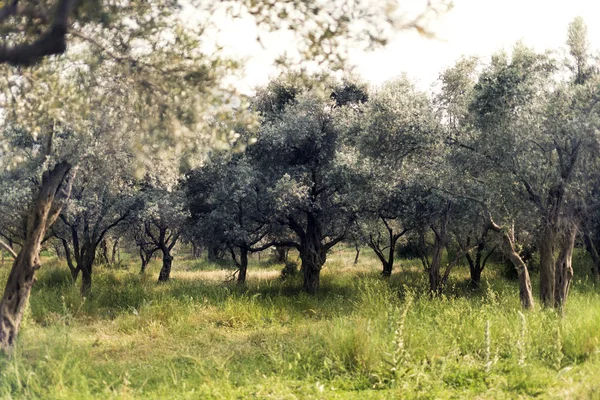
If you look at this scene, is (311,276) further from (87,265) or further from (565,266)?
(565,266)

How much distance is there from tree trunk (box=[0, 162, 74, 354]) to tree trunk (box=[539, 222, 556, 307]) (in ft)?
37.5

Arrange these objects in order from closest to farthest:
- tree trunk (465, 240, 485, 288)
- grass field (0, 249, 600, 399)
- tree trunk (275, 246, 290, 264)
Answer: grass field (0, 249, 600, 399) → tree trunk (465, 240, 485, 288) → tree trunk (275, 246, 290, 264)

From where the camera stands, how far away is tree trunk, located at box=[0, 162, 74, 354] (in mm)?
9547

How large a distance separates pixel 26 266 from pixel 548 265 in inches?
474

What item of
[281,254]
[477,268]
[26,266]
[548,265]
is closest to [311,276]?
[477,268]

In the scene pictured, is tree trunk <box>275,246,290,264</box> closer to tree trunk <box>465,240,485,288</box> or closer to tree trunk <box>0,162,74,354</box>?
tree trunk <box>465,240,485,288</box>

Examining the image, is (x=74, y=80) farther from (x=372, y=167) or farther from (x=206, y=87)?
(x=372, y=167)

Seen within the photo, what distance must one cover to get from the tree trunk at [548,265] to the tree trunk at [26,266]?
37.5ft

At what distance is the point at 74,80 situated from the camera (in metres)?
9.80

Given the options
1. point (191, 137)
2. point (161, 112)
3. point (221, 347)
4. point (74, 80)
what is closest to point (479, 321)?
point (221, 347)

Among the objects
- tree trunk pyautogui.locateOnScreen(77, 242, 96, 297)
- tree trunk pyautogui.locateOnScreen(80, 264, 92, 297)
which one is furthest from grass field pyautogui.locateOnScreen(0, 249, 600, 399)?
tree trunk pyautogui.locateOnScreen(77, 242, 96, 297)

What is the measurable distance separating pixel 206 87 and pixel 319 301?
1017 centimetres

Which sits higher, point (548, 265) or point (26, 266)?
point (26, 266)

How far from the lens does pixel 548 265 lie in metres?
12.2
